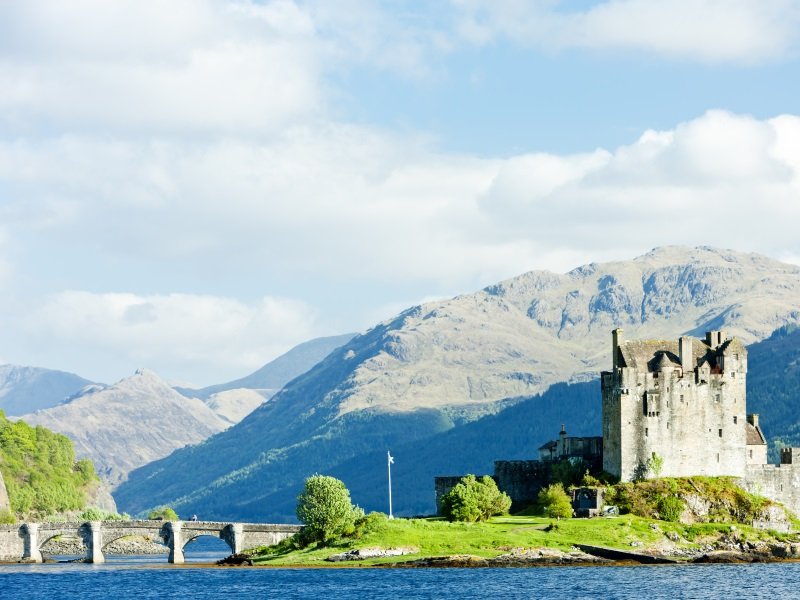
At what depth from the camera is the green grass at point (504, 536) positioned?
522 ft

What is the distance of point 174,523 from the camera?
18962cm

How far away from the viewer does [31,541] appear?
651ft

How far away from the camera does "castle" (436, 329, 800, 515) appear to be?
6831 inches

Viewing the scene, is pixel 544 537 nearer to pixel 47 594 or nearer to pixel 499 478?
pixel 499 478

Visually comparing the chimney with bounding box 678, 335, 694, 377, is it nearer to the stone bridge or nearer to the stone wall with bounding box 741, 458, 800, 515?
the stone wall with bounding box 741, 458, 800, 515

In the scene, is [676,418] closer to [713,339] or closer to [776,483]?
[713,339]

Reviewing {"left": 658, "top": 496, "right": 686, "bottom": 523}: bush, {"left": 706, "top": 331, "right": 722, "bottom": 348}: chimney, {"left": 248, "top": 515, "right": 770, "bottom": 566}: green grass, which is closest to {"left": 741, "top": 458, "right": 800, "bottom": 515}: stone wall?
{"left": 248, "top": 515, "right": 770, "bottom": 566}: green grass

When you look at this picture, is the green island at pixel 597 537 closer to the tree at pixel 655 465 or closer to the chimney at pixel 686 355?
the tree at pixel 655 465

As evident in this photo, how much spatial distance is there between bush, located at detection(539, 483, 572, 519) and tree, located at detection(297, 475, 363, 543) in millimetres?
22086

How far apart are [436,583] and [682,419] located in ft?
141

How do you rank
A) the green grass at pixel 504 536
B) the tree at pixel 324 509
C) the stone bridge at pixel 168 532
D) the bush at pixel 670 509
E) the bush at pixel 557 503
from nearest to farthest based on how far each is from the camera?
the green grass at pixel 504 536 < the tree at pixel 324 509 < the bush at pixel 670 509 < the bush at pixel 557 503 < the stone bridge at pixel 168 532

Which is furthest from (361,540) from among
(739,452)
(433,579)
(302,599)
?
(739,452)

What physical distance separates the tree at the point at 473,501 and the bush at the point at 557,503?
17.8 feet

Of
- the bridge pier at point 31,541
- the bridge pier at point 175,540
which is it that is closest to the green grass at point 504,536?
the bridge pier at point 175,540
